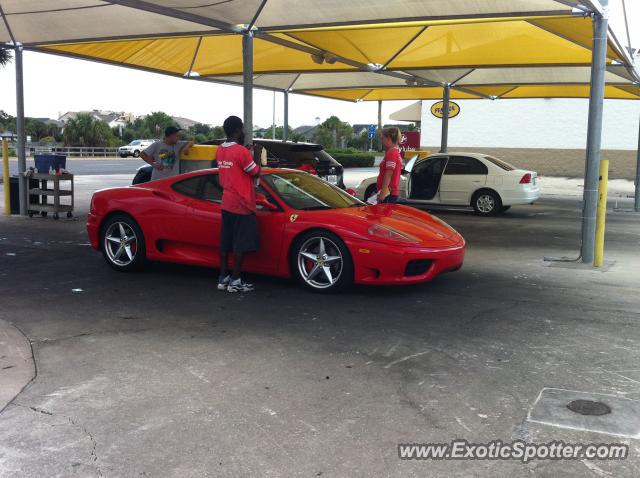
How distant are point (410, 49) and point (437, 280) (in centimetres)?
721

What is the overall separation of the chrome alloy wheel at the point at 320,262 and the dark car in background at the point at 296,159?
654cm

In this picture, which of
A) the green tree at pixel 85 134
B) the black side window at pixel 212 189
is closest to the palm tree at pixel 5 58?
the black side window at pixel 212 189

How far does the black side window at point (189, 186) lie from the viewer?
7.57m

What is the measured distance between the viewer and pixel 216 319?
19.3 feet

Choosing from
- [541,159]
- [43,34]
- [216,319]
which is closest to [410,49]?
[43,34]

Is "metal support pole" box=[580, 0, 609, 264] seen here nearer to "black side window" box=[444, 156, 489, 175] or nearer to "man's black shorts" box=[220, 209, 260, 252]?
"man's black shorts" box=[220, 209, 260, 252]

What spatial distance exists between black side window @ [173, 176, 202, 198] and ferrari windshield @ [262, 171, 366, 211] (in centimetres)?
79

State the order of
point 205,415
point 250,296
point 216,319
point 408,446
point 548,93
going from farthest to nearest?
1. point 548,93
2. point 250,296
3. point 216,319
4. point 205,415
5. point 408,446

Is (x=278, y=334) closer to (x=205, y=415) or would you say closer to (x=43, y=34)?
(x=205, y=415)

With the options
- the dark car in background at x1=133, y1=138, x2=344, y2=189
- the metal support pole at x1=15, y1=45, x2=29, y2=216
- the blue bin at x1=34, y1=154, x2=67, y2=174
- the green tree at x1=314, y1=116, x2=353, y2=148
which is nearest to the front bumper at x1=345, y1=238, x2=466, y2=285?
the dark car in background at x1=133, y1=138, x2=344, y2=189

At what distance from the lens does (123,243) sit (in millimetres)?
7840

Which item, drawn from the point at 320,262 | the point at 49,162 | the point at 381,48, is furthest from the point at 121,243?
the point at 381,48

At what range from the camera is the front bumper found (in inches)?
255

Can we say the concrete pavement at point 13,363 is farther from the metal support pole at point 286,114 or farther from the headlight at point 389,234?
the metal support pole at point 286,114
